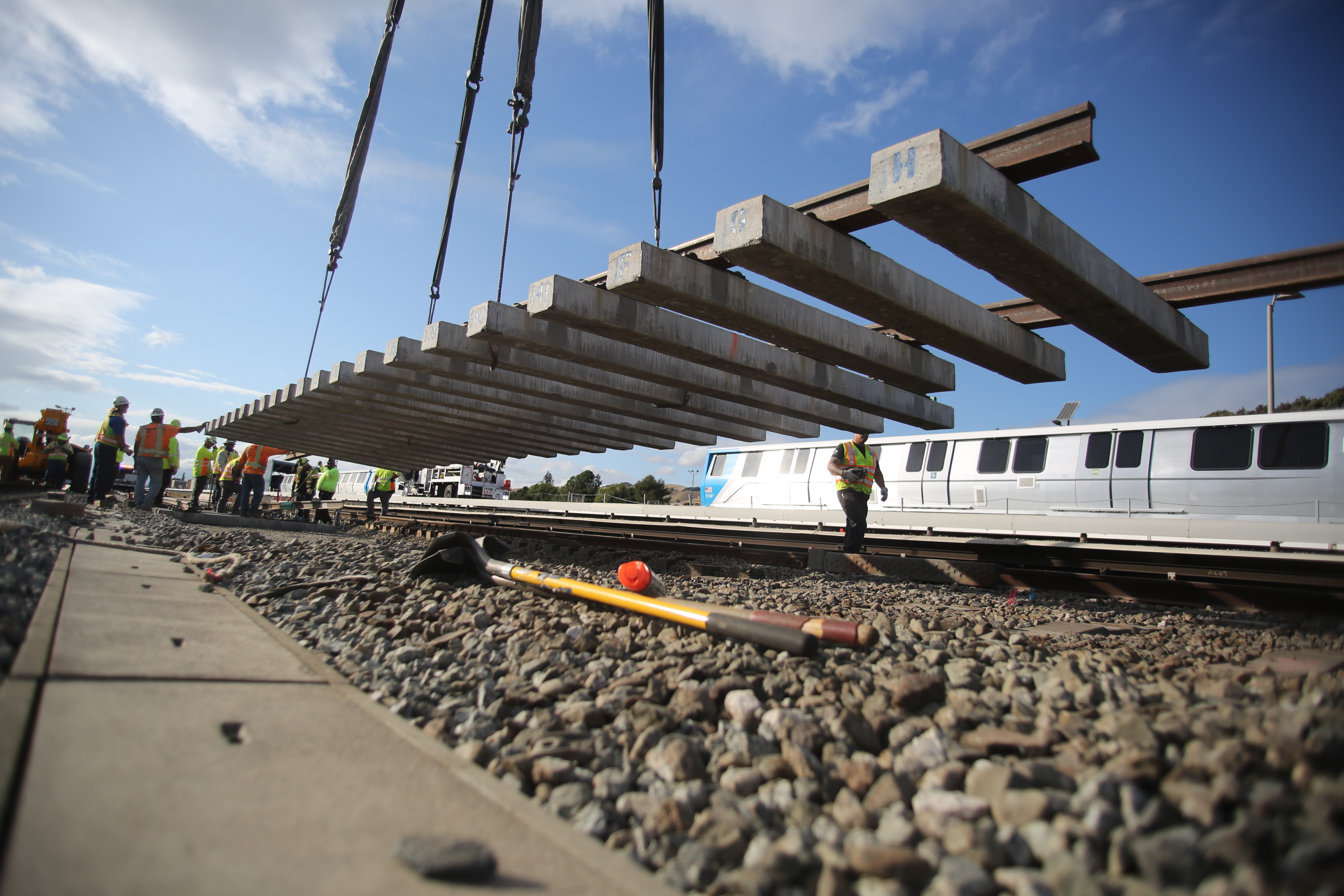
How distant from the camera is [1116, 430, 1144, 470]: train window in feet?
42.5

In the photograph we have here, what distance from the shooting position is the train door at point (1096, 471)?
13.2 metres

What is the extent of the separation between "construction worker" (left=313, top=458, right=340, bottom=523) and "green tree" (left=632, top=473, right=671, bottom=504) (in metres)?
41.5

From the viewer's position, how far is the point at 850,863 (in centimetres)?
164

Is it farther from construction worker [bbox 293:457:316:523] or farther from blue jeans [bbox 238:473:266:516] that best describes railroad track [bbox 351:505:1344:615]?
construction worker [bbox 293:457:316:523]

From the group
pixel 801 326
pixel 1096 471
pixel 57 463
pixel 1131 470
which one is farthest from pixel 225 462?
pixel 1131 470

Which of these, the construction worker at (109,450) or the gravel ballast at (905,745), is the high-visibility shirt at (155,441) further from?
the gravel ballast at (905,745)

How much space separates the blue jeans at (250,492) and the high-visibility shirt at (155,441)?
2549 millimetres

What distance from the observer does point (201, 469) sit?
1639cm

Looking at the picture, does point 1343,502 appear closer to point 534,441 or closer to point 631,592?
point 631,592

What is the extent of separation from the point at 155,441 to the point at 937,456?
56.5 ft

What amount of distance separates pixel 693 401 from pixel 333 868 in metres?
9.66

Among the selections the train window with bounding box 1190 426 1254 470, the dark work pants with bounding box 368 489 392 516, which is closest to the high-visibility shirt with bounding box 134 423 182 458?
the dark work pants with bounding box 368 489 392 516

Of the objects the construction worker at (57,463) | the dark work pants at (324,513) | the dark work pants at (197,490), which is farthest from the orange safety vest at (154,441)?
the construction worker at (57,463)

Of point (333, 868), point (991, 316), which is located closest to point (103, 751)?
point (333, 868)
